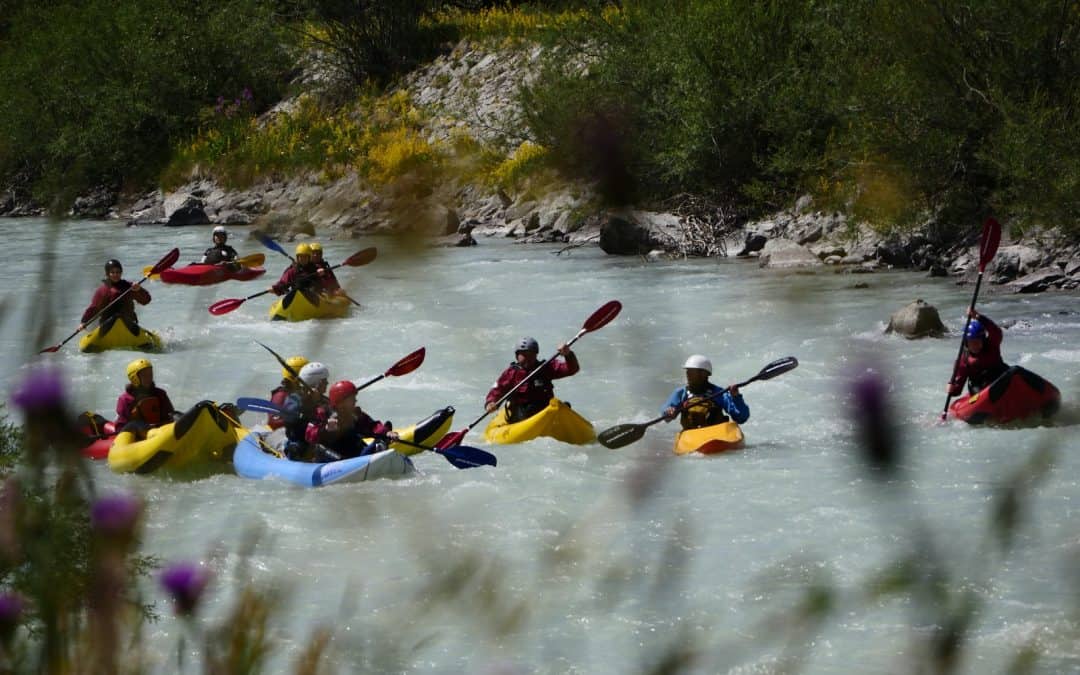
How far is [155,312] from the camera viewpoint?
14.0 metres

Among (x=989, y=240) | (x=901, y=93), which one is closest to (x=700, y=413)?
(x=989, y=240)

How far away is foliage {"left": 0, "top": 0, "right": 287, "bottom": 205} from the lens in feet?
3.89

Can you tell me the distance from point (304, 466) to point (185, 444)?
86 centimetres

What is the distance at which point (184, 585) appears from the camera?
0.88m

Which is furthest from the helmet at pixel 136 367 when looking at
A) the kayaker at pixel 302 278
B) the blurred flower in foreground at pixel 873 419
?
the blurred flower in foreground at pixel 873 419

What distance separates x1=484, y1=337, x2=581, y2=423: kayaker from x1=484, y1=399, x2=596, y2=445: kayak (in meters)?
0.27

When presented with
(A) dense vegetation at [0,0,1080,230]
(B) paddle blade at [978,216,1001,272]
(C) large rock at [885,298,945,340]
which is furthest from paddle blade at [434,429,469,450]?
(C) large rock at [885,298,945,340]

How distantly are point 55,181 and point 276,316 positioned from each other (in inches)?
491

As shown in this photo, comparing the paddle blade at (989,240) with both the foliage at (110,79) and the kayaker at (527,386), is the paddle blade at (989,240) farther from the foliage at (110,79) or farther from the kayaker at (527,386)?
the foliage at (110,79)

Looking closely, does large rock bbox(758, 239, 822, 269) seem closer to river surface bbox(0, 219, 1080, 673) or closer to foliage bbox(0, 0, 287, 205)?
river surface bbox(0, 219, 1080, 673)

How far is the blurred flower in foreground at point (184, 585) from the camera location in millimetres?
877

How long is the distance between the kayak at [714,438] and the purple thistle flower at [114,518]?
258 inches

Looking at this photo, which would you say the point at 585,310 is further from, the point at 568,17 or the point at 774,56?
the point at 568,17

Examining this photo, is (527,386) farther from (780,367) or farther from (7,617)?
(7,617)
